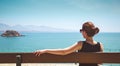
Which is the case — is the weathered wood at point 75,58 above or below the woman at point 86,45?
below

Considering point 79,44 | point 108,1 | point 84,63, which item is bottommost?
point 84,63

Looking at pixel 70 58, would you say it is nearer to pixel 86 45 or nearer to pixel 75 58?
pixel 75 58

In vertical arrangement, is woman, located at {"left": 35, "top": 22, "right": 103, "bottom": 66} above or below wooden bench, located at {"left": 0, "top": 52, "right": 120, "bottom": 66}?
above

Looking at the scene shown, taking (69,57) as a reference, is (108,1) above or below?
above

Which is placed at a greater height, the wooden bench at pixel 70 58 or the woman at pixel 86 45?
the woman at pixel 86 45

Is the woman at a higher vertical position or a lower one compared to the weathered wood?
higher

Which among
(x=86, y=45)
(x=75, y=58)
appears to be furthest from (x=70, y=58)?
(x=86, y=45)

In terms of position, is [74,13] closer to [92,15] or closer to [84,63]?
[92,15]

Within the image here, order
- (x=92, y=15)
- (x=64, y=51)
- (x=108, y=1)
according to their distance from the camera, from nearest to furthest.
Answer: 1. (x=64, y=51)
2. (x=92, y=15)
3. (x=108, y=1)

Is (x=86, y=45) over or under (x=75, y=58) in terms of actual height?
over

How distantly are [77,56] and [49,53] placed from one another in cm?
29

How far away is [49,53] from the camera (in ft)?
9.90

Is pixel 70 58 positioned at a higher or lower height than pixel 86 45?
lower

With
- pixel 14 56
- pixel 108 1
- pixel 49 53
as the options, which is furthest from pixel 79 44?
pixel 108 1
